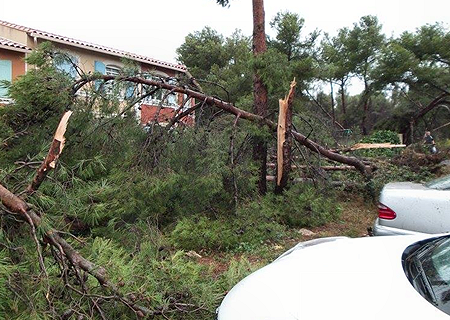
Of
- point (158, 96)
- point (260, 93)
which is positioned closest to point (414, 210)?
point (260, 93)

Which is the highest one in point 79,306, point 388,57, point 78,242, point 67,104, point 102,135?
point 388,57

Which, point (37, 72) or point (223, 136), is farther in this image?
point (223, 136)

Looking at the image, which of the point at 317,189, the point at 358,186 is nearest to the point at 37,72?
the point at 317,189

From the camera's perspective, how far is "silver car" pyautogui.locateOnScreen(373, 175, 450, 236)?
12.7ft

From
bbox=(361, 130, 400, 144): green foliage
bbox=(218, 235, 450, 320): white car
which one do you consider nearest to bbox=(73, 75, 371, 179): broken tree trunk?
bbox=(218, 235, 450, 320): white car

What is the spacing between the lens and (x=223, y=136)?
601 centimetres

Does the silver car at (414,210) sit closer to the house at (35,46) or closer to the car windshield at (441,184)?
the car windshield at (441,184)

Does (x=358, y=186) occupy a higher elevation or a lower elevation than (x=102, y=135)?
lower

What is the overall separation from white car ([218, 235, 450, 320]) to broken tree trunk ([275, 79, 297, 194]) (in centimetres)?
391

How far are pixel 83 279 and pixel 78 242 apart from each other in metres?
0.37

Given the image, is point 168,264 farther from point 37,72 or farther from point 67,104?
point 37,72

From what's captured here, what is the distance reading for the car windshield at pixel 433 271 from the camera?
1.67 meters

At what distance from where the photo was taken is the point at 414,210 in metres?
4.03

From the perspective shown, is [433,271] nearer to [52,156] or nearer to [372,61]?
[52,156]
